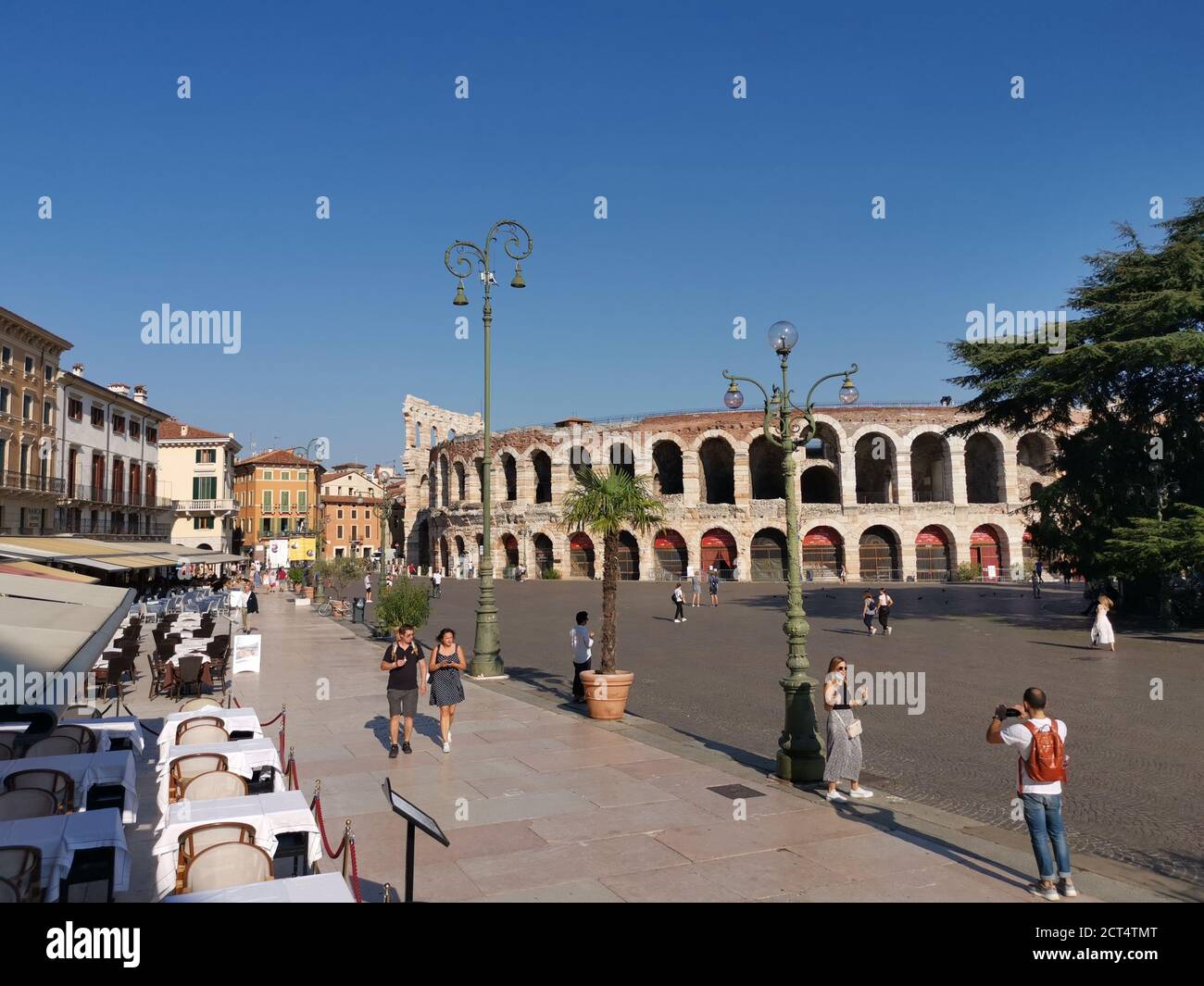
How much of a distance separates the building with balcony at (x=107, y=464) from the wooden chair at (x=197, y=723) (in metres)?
39.9

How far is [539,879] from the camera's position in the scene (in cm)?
596

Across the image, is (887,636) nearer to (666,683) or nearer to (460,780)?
(666,683)

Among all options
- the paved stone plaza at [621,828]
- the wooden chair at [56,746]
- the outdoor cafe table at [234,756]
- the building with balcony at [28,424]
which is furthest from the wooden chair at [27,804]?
the building with balcony at [28,424]

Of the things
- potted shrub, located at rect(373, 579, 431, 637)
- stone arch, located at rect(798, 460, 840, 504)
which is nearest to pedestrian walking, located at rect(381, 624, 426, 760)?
potted shrub, located at rect(373, 579, 431, 637)

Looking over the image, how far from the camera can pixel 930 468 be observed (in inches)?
2261

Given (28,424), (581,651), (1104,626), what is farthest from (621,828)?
(28,424)

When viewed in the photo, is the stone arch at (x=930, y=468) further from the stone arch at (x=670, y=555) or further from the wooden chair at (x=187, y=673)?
the wooden chair at (x=187, y=673)

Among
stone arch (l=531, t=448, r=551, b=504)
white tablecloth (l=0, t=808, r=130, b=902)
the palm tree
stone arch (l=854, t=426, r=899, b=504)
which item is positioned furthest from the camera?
stone arch (l=531, t=448, r=551, b=504)

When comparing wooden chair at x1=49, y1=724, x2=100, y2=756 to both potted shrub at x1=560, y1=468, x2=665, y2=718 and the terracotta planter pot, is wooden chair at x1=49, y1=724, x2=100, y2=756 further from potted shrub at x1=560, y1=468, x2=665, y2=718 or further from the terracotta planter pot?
potted shrub at x1=560, y1=468, x2=665, y2=718

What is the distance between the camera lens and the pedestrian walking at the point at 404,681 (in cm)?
996

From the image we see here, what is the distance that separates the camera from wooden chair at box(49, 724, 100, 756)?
8268 mm

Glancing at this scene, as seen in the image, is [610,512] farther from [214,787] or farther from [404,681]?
[214,787]

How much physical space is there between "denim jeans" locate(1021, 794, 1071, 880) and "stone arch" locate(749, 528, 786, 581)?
154 ft
